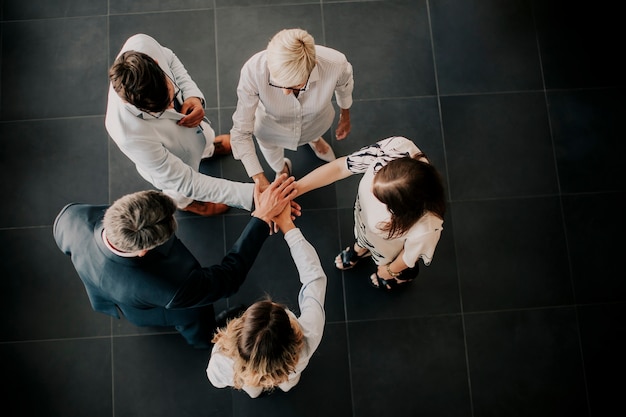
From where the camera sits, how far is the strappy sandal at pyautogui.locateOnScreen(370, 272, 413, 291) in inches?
109

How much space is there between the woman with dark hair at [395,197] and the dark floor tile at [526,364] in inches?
38.5

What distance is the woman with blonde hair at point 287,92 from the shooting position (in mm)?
1757

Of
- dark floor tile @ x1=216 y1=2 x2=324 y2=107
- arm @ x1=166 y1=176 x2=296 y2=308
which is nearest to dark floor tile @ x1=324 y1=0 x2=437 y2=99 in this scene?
dark floor tile @ x1=216 y1=2 x2=324 y2=107

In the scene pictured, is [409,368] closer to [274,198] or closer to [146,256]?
[274,198]

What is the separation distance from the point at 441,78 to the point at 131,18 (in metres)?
2.16

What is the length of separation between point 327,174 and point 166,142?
0.74 metres

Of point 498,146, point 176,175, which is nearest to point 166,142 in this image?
point 176,175

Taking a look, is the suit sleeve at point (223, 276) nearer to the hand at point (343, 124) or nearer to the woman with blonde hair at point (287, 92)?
the woman with blonde hair at point (287, 92)

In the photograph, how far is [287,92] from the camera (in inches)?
75.4

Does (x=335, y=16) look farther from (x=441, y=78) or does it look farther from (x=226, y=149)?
(x=226, y=149)

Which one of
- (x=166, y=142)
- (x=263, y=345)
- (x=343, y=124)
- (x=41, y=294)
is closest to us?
(x=263, y=345)

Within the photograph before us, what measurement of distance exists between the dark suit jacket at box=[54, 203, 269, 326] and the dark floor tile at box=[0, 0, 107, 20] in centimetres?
185

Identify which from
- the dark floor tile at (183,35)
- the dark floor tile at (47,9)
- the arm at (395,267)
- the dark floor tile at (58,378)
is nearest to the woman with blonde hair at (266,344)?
the arm at (395,267)

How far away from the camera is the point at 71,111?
3.03 meters
